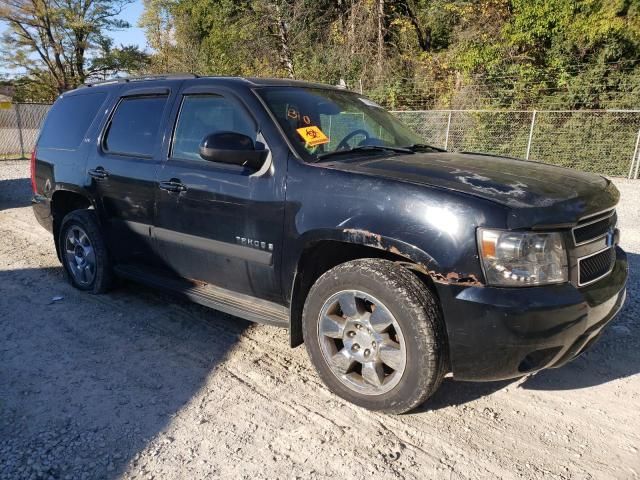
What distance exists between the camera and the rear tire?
14.9 feet

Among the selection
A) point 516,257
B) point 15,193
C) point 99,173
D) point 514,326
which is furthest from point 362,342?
point 15,193

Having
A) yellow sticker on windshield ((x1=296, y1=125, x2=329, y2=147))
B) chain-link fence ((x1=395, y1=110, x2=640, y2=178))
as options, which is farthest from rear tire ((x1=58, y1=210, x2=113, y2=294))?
chain-link fence ((x1=395, y1=110, x2=640, y2=178))

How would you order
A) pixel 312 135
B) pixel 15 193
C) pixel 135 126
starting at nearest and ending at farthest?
1. pixel 312 135
2. pixel 135 126
3. pixel 15 193

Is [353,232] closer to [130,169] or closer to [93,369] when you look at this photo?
[93,369]

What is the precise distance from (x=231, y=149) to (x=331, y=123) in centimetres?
86

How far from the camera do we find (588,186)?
297 cm

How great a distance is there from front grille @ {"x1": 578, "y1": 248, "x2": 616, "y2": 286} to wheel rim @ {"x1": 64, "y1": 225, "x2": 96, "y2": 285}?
12.9 feet

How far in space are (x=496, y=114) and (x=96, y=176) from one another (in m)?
13.8

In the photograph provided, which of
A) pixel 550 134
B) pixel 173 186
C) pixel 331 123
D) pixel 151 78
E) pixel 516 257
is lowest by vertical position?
pixel 550 134

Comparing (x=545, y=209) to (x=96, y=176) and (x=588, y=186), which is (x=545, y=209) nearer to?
(x=588, y=186)

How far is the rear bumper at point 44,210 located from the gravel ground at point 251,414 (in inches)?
53.2

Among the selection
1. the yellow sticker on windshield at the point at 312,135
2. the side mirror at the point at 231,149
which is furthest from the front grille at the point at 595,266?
the side mirror at the point at 231,149

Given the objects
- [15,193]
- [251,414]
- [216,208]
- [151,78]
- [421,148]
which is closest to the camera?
[251,414]

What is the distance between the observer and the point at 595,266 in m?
2.79
